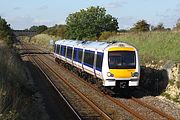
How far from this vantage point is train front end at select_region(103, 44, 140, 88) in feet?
73.3

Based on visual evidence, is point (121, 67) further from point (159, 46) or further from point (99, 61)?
point (159, 46)

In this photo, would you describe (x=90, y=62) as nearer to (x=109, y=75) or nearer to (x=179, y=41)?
(x=109, y=75)

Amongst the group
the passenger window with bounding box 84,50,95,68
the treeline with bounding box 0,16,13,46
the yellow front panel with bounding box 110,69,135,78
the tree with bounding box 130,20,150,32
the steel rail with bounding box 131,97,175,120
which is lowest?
the steel rail with bounding box 131,97,175,120

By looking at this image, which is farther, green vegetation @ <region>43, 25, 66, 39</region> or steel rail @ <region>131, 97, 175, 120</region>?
green vegetation @ <region>43, 25, 66, 39</region>

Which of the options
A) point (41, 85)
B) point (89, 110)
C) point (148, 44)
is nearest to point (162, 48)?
point (148, 44)

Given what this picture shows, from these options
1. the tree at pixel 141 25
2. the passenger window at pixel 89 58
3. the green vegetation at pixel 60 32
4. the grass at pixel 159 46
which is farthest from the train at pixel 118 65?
the green vegetation at pixel 60 32

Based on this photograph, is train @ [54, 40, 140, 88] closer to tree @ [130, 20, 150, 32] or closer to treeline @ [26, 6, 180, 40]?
tree @ [130, 20, 150, 32]

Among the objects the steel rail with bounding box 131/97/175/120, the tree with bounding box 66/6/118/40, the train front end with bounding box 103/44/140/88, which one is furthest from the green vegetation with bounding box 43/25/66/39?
the steel rail with bounding box 131/97/175/120

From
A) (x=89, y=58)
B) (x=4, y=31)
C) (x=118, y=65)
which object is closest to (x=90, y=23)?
(x=4, y=31)

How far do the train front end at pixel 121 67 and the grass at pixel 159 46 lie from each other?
489cm

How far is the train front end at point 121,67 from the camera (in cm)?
2233

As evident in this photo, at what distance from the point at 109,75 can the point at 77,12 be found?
60730mm

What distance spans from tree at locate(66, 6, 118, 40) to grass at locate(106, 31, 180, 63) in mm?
33476

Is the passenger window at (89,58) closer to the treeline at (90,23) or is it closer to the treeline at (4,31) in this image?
the treeline at (4,31)
